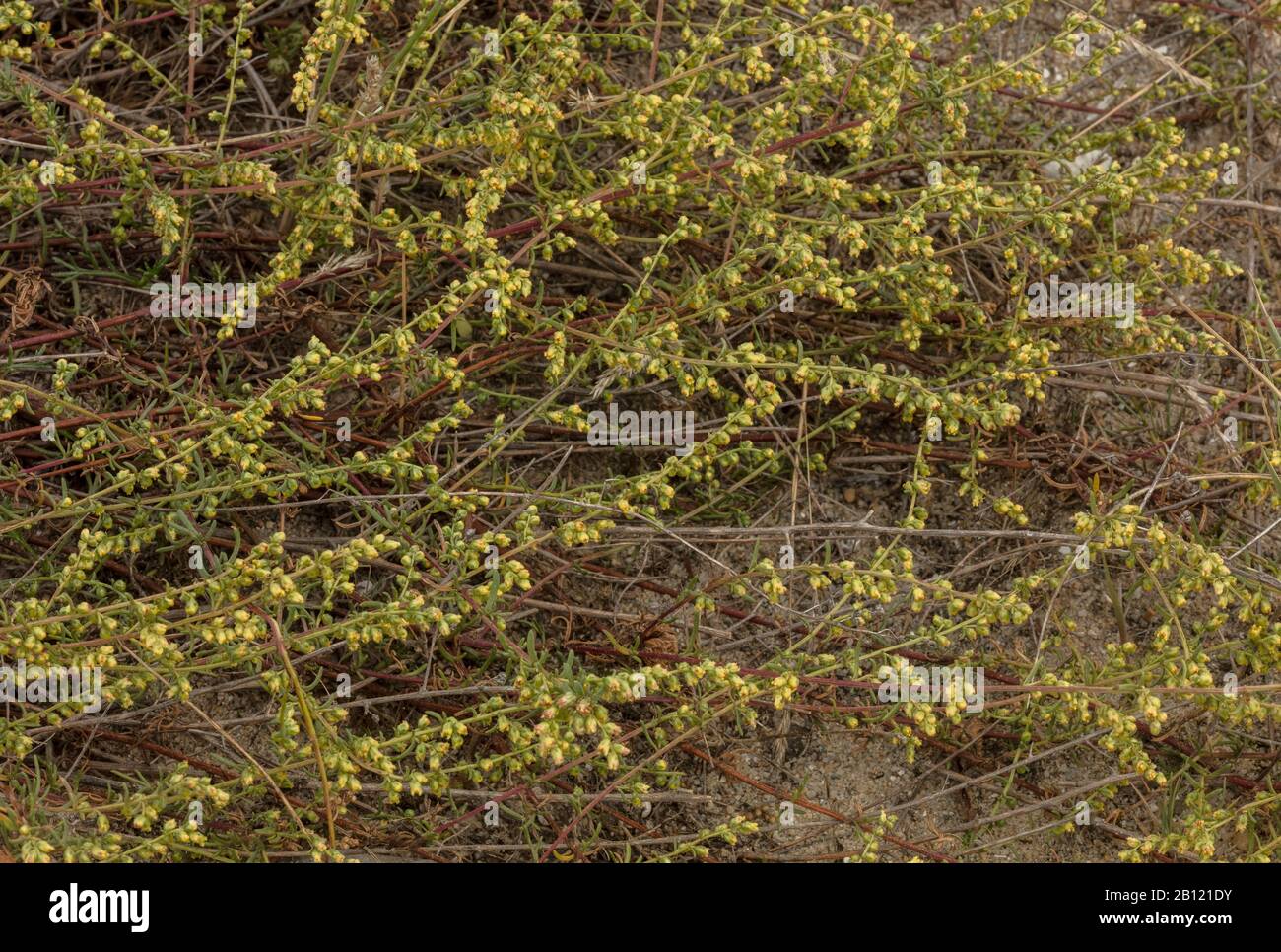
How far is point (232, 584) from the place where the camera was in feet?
9.39

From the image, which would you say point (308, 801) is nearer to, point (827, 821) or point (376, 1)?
point (827, 821)

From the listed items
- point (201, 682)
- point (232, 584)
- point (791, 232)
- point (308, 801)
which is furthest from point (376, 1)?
point (308, 801)

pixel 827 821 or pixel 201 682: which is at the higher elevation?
pixel 201 682

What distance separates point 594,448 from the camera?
3.72m

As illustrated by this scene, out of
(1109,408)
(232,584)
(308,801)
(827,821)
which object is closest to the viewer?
(232,584)

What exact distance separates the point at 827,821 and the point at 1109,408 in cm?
161

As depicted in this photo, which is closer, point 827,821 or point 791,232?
point 791,232

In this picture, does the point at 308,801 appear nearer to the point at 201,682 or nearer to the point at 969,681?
the point at 201,682

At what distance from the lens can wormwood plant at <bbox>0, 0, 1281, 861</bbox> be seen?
3.06 m

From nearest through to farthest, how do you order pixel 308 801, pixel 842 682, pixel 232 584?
1. pixel 232 584
2. pixel 842 682
3. pixel 308 801

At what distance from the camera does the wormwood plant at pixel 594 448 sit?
120 inches

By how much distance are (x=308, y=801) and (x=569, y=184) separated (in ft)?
6.18

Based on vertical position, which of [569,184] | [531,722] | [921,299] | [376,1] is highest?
[376,1]
